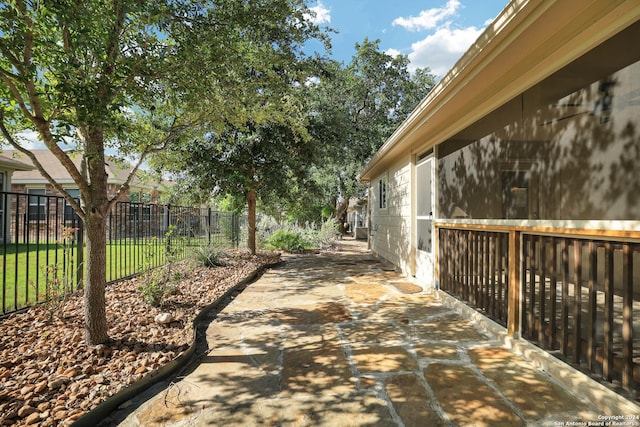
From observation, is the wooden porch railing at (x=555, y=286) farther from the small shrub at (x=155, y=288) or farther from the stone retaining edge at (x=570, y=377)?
the small shrub at (x=155, y=288)

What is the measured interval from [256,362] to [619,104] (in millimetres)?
3861

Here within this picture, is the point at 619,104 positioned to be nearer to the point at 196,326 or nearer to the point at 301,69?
the point at 301,69

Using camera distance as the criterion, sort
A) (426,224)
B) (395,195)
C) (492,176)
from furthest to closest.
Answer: (395,195), (426,224), (492,176)

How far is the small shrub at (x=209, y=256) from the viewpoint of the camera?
709 cm

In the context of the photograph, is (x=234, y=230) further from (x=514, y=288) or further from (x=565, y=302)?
(x=565, y=302)

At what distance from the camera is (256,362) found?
2742mm

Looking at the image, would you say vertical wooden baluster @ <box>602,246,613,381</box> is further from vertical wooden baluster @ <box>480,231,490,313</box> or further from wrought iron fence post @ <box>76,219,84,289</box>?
wrought iron fence post @ <box>76,219,84,289</box>

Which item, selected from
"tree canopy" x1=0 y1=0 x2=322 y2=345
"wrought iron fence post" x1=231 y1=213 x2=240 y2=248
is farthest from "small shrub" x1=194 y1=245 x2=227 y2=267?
"tree canopy" x1=0 y1=0 x2=322 y2=345

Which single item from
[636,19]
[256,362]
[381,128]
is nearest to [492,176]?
[636,19]

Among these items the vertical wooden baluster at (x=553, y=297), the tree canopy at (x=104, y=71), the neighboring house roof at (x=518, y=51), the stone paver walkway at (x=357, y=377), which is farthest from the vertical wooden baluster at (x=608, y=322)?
the tree canopy at (x=104, y=71)

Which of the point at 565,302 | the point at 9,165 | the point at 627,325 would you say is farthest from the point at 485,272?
the point at 9,165

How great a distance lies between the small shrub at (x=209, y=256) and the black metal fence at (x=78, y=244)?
0.19 m

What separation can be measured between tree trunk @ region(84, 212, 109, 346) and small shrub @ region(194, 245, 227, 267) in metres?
4.26

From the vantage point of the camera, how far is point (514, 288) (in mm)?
3064
